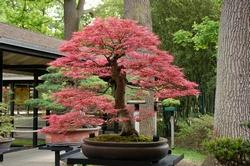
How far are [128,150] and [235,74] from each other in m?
3.60

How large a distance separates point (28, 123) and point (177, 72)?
1346cm

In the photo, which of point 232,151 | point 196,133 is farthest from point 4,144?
point 196,133

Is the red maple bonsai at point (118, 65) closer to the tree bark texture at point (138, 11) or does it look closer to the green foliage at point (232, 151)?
the green foliage at point (232, 151)

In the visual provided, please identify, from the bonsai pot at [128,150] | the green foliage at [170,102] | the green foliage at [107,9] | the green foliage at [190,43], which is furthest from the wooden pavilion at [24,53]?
the green foliage at [107,9]

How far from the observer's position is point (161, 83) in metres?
4.68

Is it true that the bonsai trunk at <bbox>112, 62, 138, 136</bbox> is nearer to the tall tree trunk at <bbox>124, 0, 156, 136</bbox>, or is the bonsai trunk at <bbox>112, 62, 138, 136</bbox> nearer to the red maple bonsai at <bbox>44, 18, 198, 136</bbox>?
the red maple bonsai at <bbox>44, 18, 198, 136</bbox>

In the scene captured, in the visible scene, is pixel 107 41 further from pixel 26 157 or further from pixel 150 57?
pixel 26 157

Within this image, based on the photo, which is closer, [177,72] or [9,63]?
[177,72]

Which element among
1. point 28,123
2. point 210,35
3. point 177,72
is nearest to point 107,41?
point 177,72

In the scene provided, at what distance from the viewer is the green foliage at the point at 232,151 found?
6.07 metres

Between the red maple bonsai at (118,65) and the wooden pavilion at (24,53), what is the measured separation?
3.70 m

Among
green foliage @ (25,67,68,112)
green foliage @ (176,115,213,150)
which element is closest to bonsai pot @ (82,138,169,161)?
green foliage @ (25,67,68,112)

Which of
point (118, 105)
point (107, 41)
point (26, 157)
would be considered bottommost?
point (26, 157)

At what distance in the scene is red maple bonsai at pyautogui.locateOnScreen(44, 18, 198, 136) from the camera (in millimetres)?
4543
